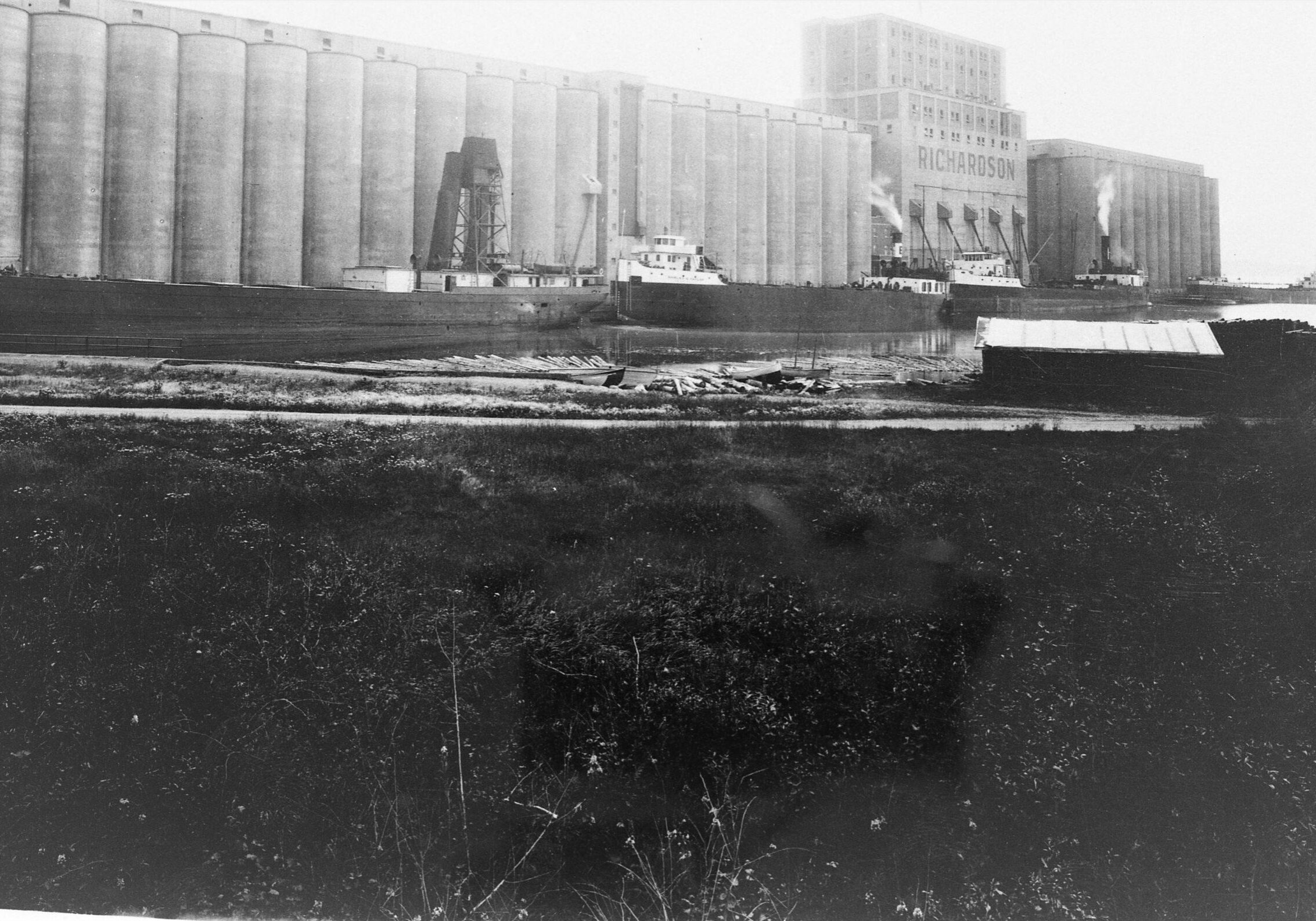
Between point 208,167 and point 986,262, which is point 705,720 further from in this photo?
point 208,167

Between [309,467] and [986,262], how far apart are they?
3.52m

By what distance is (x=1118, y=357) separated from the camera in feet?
12.7

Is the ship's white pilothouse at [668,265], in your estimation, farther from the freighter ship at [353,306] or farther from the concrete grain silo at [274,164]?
the concrete grain silo at [274,164]

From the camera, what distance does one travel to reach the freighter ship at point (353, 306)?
404 cm

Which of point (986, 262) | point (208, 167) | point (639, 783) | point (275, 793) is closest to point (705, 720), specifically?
point (639, 783)

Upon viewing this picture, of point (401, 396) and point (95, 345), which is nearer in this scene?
point (401, 396)

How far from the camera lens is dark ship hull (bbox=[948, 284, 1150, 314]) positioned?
405 centimetres

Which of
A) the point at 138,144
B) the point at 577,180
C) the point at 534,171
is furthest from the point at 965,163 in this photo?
the point at 138,144

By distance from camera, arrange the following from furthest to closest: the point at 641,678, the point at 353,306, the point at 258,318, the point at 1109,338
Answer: the point at 353,306
the point at 258,318
the point at 1109,338
the point at 641,678

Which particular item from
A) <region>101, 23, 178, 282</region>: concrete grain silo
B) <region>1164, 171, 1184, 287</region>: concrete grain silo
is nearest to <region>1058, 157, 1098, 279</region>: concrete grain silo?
<region>1164, 171, 1184, 287</region>: concrete grain silo

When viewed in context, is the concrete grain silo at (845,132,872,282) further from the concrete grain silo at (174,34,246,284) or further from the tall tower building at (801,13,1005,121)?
the concrete grain silo at (174,34,246,284)

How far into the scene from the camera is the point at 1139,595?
331 centimetres

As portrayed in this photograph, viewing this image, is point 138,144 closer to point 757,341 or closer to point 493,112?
point 493,112

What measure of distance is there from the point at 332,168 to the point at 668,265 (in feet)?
6.03
